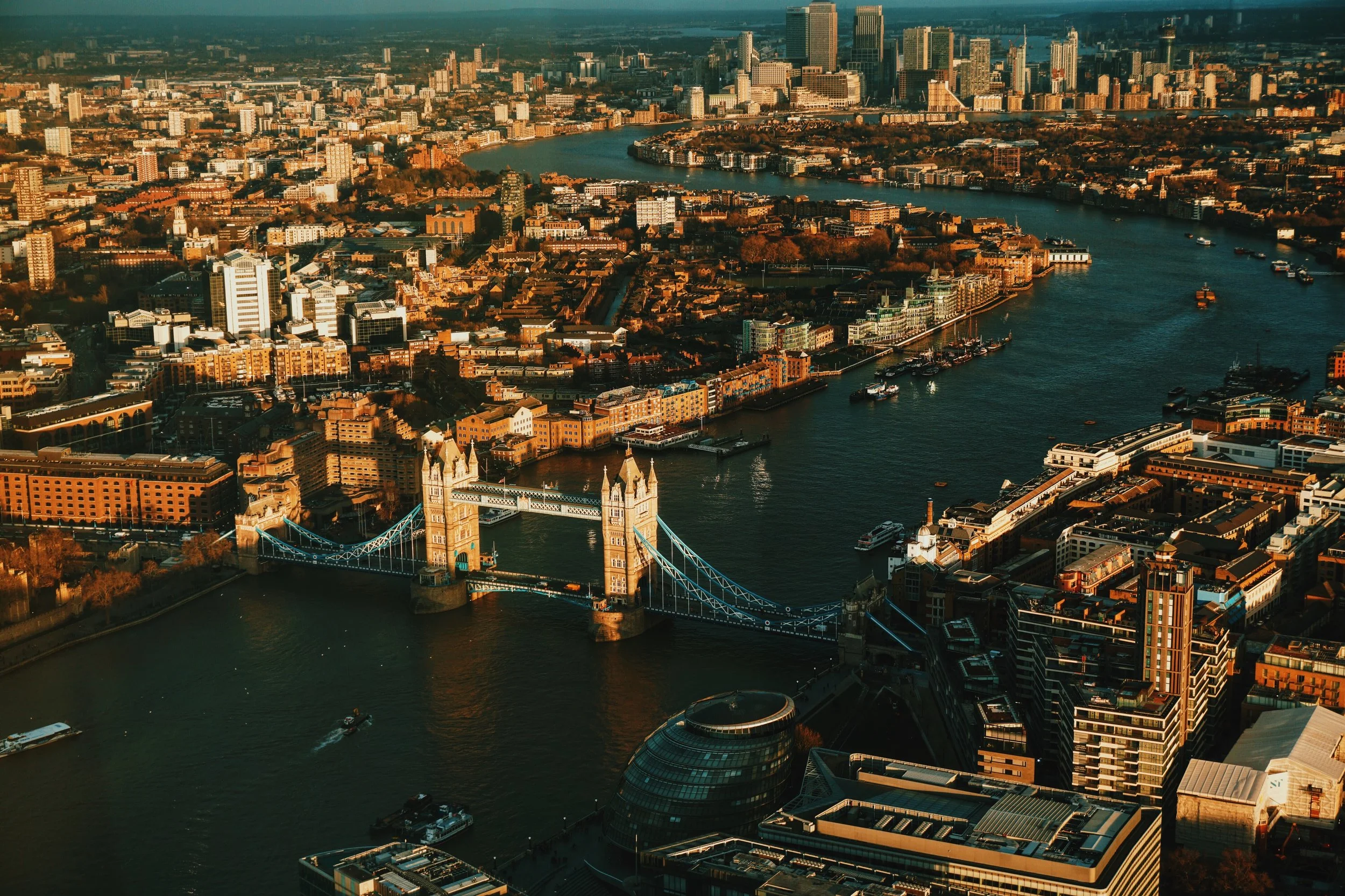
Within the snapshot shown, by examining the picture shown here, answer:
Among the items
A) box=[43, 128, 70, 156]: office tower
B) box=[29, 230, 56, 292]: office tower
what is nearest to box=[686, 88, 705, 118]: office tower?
box=[43, 128, 70, 156]: office tower

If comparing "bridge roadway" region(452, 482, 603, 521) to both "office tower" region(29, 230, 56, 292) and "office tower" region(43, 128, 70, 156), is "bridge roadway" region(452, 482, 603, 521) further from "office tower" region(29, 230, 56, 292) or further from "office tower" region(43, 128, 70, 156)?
"office tower" region(43, 128, 70, 156)

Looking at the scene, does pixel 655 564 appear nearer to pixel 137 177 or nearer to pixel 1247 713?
pixel 1247 713

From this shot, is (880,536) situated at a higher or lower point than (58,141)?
lower

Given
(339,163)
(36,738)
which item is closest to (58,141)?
(339,163)

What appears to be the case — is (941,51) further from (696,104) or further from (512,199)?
(512,199)

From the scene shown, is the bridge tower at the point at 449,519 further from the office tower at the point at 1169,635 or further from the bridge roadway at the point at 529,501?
the office tower at the point at 1169,635

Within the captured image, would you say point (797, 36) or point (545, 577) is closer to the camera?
point (545, 577)

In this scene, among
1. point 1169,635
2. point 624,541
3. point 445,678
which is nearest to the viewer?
point 1169,635
